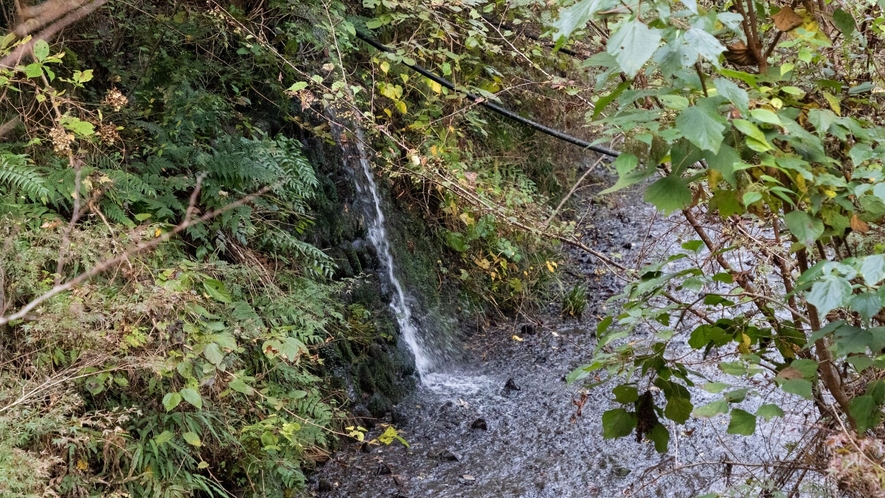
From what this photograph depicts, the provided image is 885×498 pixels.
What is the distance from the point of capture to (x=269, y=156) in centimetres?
435

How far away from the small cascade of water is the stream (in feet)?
0.06

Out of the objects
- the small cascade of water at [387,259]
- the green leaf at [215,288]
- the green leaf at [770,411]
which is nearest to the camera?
the green leaf at [770,411]

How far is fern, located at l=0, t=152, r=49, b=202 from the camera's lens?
3279 mm

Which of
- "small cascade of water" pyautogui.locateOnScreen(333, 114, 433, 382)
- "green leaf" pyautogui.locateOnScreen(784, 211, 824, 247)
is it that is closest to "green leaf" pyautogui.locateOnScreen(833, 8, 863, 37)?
"green leaf" pyautogui.locateOnScreen(784, 211, 824, 247)

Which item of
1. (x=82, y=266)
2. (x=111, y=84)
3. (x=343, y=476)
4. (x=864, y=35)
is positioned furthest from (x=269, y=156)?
(x=864, y=35)

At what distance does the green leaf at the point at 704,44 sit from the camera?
52.9 inches

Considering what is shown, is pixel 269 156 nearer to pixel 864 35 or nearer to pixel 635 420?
pixel 635 420

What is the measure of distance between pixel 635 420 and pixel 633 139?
3.13 ft

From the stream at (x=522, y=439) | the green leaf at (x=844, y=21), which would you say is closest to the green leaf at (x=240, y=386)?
the stream at (x=522, y=439)

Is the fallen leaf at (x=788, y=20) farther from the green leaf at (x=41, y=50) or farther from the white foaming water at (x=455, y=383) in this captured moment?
the white foaming water at (x=455, y=383)

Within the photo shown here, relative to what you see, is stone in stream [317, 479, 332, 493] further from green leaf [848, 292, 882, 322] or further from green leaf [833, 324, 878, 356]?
green leaf [848, 292, 882, 322]

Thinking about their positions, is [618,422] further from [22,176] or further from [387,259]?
[387,259]

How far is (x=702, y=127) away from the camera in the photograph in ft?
4.66

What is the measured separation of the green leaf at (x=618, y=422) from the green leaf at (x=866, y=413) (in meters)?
0.63
